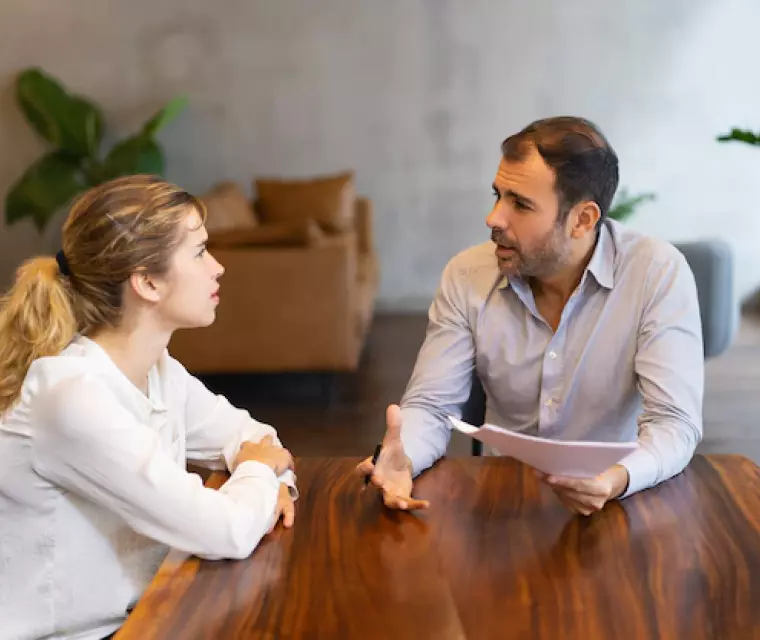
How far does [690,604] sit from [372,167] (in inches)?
198

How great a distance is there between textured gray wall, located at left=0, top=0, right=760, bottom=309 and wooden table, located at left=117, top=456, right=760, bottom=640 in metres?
4.65

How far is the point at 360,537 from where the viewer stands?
118 centimetres

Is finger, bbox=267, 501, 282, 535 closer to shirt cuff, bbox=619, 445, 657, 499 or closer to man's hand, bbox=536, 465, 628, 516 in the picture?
man's hand, bbox=536, 465, 628, 516

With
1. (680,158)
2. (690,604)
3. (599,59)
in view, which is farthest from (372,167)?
(690,604)

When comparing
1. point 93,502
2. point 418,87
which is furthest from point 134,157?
point 93,502

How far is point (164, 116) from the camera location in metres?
5.30

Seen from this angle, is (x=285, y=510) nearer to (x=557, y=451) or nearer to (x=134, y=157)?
(x=557, y=451)

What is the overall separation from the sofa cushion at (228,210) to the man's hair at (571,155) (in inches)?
103

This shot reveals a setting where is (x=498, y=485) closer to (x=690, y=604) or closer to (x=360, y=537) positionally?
(x=360, y=537)

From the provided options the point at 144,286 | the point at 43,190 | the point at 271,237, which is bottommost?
the point at 43,190

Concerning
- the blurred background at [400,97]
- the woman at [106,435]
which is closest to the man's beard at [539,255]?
the woman at [106,435]

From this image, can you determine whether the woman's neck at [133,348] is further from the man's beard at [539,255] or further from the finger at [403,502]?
the man's beard at [539,255]

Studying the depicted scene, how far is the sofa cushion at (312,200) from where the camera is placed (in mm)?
5297

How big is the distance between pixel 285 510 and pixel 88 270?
0.47 meters
